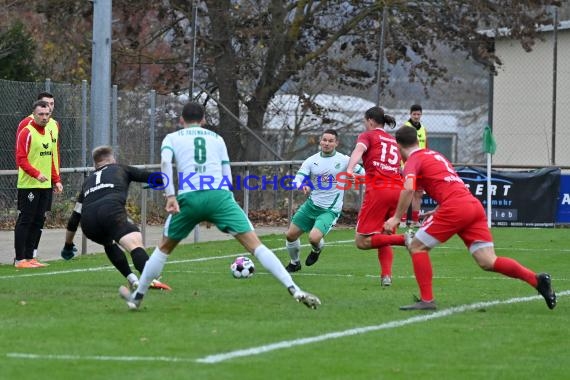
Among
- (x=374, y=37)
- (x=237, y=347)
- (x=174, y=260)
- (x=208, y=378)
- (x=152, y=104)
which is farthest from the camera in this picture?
(x=374, y=37)

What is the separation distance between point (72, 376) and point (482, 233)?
443 cm

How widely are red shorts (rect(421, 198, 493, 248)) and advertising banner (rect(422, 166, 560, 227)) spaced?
44.8 ft

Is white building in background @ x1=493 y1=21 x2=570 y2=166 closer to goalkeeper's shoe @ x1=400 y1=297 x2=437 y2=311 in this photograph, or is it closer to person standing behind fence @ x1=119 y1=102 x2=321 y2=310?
goalkeeper's shoe @ x1=400 y1=297 x2=437 y2=311

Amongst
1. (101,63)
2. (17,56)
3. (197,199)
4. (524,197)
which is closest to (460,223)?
(197,199)

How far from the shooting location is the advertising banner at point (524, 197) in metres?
24.2

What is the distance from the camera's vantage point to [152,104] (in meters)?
22.1

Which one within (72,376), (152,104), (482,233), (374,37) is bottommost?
(72,376)

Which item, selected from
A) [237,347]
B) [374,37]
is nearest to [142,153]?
[374,37]

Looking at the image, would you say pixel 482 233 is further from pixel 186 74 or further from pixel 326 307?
pixel 186 74

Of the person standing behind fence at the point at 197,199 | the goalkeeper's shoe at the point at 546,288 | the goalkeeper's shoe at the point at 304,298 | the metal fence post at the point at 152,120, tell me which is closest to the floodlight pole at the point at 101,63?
the metal fence post at the point at 152,120

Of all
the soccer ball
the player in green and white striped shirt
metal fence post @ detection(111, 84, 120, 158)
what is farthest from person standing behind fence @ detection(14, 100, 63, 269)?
metal fence post @ detection(111, 84, 120, 158)

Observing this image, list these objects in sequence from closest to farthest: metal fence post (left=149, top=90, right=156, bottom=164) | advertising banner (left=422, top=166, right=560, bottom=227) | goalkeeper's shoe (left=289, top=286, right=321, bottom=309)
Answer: goalkeeper's shoe (left=289, top=286, right=321, bottom=309) < metal fence post (left=149, top=90, right=156, bottom=164) < advertising banner (left=422, top=166, right=560, bottom=227)

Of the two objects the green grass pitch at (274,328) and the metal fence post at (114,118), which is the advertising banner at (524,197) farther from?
the green grass pitch at (274,328)

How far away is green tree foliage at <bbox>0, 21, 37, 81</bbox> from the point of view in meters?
24.0
